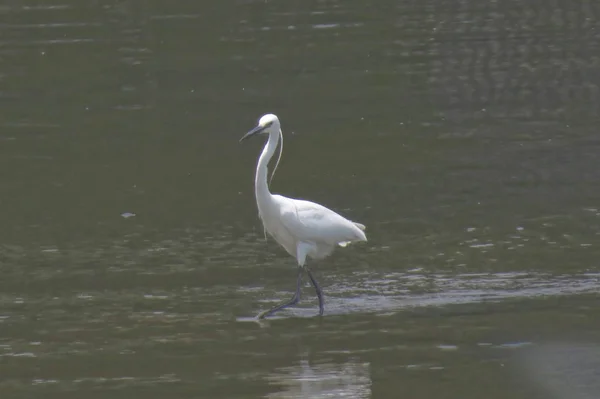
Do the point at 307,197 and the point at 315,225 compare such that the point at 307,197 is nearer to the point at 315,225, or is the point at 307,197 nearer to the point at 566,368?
the point at 315,225

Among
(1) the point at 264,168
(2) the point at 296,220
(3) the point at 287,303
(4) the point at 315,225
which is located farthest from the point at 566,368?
(1) the point at 264,168

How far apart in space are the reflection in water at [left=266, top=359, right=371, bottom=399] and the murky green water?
2 centimetres

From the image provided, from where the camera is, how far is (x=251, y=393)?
8.44 meters

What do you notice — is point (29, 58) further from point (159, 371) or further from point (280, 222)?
point (159, 371)

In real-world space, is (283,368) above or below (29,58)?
below

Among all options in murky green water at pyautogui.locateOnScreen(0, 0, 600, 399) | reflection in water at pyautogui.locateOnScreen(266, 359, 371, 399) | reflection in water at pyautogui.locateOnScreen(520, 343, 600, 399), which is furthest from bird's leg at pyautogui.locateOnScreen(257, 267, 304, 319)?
reflection in water at pyautogui.locateOnScreen(520, 343, 600, 399)

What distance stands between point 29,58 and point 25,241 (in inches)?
371

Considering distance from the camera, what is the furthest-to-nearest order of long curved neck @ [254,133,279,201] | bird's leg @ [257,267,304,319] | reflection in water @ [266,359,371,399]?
long curved neck @ [254,133,279,201], bird's leg @ [257,267,304,319], reflection in water @ [266,359,371,399]

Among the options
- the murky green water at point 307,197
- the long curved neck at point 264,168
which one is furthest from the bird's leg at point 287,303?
the long curved neck at point 264,168

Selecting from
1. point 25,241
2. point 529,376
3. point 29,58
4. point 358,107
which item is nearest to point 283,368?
point 529,376

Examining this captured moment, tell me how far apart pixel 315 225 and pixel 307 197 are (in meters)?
3.34

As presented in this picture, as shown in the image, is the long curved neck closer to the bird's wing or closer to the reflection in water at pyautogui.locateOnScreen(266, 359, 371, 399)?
the bird's wing

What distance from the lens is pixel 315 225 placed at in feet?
35.0

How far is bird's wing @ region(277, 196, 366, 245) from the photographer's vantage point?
35.0 ft
